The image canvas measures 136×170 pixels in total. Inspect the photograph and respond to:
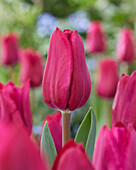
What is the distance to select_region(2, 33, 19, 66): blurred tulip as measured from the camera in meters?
1.37

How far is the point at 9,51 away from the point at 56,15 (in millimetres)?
1852

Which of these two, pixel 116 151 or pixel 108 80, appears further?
pixel 108 80

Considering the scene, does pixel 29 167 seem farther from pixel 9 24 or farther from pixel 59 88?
pixel 9 24

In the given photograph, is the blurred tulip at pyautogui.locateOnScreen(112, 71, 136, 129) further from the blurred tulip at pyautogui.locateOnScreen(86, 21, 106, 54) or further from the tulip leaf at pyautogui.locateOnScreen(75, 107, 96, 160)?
the blurred tulip at pyautogui.locateOnScreen(86, 21, 106, 54)

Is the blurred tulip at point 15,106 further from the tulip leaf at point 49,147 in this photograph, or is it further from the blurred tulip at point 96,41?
the blurred tulip at point 96,41

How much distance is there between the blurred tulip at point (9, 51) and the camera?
137 centimetres

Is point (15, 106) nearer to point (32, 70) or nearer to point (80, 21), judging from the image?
point (32, 70)

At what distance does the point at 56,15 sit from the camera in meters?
3.16

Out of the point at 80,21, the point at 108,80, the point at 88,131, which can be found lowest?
the point at 108,80

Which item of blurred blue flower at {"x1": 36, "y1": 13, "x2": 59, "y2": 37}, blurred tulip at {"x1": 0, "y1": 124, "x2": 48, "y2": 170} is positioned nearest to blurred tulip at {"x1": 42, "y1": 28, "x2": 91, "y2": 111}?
blurred tulip at {"x1": 0, "y1": 124, "x2": 48, "y2": 170}

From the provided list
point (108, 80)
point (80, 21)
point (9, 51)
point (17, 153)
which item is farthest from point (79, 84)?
point (80, 21)

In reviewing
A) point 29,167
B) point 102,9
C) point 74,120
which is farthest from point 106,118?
point 102,9

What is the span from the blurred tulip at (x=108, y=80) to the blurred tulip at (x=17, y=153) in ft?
3.39

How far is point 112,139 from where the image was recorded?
29 cm
